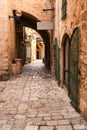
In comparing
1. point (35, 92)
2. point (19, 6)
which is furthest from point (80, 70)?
point (19, 6)

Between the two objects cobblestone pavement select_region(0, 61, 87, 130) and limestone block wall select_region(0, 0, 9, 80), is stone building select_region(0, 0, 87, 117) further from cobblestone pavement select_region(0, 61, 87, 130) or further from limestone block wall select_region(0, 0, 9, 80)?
cobblestone pavement select_region(0, 61, 87, 130)

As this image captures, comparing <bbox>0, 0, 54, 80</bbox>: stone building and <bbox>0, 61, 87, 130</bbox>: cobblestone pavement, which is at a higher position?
<bbox>0, 0, 54, 80</bbox>: stone building

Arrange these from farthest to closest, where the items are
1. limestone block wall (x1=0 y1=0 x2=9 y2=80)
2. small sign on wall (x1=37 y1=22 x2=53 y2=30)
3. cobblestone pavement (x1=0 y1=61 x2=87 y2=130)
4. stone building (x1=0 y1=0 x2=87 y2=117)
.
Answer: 1. small sign on wall (x1=37 y1=22 x2=53 y2=30)
2. limestone block wall (x1=0 y1=0 x2=9 y2=80)
3. stone building (x1=0 y1=0 x2=87 y2=117)
4. cobblestone pavement (x1=0 y1=61 x2=87 y2=130)

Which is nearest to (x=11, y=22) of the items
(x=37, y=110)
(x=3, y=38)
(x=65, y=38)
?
(x=3, y=38)

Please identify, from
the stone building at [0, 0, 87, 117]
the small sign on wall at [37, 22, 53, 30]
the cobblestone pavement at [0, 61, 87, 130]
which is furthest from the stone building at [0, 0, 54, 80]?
the cobblestone pavement at [0, 61, 87, 130]

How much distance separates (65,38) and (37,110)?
3.27 metres

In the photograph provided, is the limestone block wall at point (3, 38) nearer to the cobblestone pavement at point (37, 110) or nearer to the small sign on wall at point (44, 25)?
the small sign on wall at point (44, 25)

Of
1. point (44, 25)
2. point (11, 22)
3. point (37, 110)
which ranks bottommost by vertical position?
point (37, 110)

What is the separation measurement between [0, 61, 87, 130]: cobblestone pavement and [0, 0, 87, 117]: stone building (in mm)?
291

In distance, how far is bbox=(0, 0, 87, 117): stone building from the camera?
5.24m

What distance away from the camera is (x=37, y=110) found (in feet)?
19.5

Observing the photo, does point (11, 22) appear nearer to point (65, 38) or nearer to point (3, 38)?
A: point (3, 38)

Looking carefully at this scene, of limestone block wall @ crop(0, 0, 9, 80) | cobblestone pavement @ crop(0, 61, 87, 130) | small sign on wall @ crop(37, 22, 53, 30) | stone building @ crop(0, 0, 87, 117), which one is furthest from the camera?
small sign on wall @ crop(37, 22, 53, 30)

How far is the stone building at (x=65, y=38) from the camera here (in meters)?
5.24
